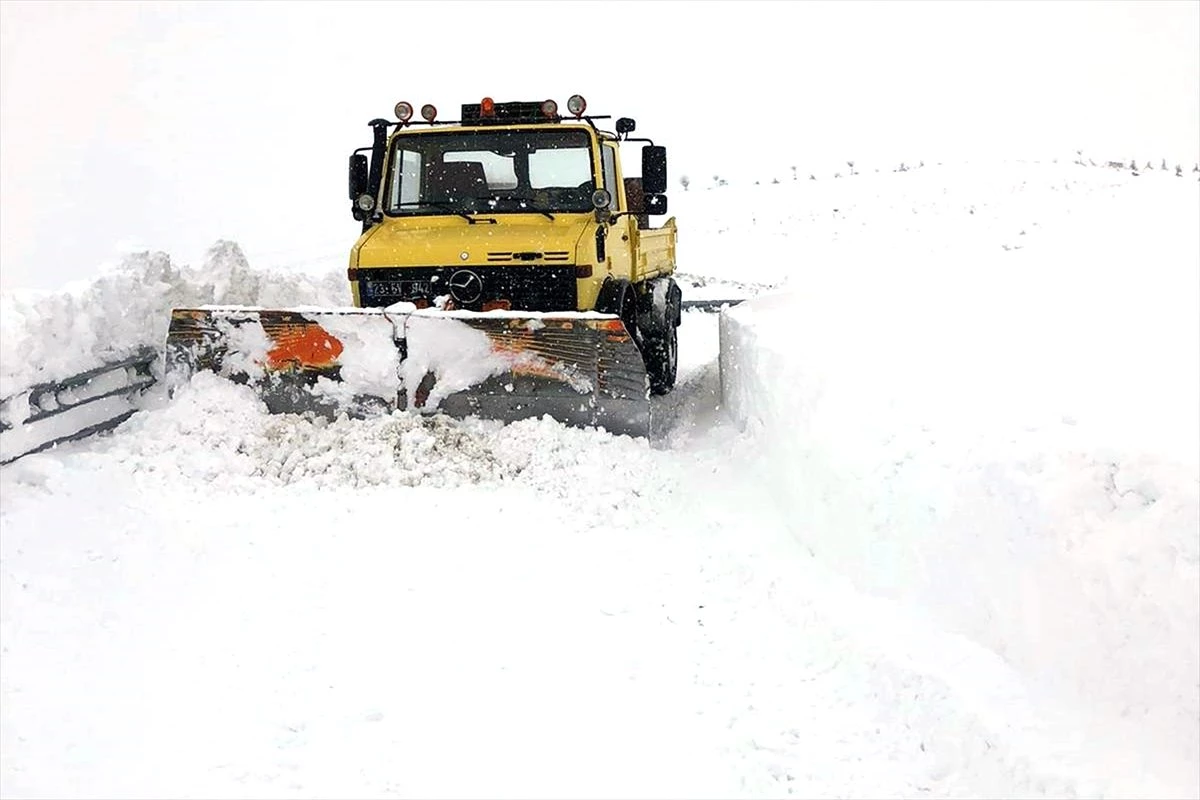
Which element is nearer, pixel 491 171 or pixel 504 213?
pixel 504 213

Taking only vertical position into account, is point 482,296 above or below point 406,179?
below

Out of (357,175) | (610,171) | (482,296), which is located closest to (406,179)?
(357,175)

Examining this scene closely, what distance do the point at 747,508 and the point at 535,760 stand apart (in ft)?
8.37

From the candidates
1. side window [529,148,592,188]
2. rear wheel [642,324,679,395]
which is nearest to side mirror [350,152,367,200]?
side window [529,148,592,188]

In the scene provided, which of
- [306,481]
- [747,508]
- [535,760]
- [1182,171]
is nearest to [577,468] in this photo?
[747,508]

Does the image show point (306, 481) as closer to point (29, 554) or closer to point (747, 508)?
point (29, 554)

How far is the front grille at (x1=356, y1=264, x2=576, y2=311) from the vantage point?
22.0ft

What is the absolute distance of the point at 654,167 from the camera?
739cm

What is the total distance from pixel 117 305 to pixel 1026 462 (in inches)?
233

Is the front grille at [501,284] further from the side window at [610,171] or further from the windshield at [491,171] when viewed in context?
the side window at [610,171]

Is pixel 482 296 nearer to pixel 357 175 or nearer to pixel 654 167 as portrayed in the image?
pixel 357 175

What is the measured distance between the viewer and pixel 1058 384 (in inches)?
167

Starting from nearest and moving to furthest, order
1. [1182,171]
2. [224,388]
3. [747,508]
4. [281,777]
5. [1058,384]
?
[281,777] < [1058,384] < [747,508] < [224,388] < [1182,171]

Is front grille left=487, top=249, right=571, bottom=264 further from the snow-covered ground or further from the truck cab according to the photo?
the snow-covered ground
